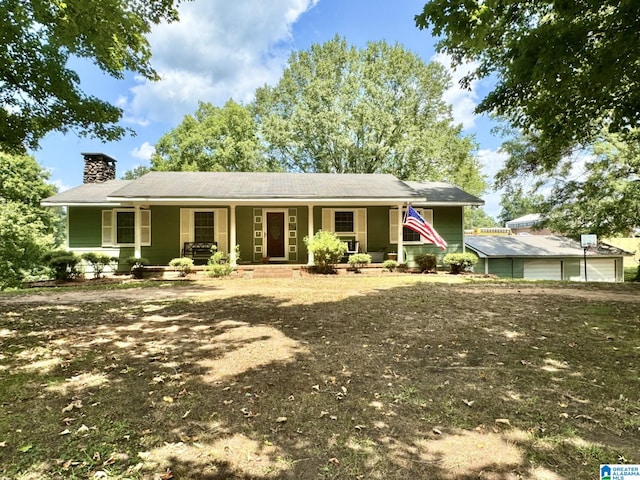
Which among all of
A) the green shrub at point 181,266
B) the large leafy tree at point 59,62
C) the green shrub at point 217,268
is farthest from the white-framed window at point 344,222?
the large leafy tree at point 59,62

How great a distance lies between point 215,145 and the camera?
2584cm

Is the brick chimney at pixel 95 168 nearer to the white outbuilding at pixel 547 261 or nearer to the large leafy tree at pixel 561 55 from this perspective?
the large leafy tree at pixel 561 55

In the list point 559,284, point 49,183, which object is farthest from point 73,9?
point 49,183

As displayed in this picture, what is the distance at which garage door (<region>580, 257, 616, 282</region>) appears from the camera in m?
20.0

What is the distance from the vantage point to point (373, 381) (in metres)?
3.26

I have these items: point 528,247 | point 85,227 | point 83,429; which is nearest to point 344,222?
point 85,227

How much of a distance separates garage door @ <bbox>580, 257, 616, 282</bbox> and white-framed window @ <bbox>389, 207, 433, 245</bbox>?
11.8 metres

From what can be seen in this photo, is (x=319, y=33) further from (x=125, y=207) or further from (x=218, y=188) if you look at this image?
(x=125, y=207)

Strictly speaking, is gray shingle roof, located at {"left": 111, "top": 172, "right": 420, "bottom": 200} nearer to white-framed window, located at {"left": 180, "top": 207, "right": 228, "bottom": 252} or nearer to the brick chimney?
white-framed window, located at {"left": 180, "top": 207, "right": 228, "bottom": 252}

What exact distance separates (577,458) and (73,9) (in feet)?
23.3

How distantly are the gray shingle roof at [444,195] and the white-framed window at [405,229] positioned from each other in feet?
2.09

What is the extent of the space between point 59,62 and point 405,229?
40.7 ft

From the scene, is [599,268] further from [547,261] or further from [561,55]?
[561,55]

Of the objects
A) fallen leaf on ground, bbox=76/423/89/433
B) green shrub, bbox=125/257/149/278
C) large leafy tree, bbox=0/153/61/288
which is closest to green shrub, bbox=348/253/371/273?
green shrub, bbox=125/257/149/278
